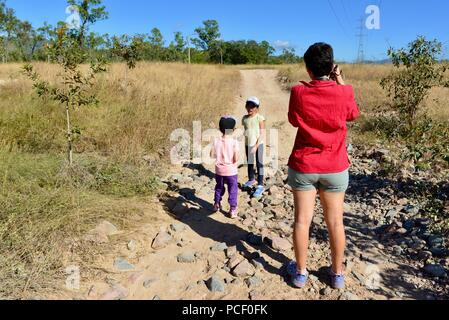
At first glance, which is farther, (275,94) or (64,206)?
(275,94)

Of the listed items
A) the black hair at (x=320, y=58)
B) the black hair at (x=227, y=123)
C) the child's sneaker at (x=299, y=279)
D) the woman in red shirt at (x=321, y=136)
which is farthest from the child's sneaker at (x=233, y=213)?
the black hair at (x=320, y=58)

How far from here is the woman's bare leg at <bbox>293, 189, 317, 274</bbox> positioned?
7.80 ft

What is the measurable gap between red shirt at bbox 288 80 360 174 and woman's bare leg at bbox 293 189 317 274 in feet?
0.64

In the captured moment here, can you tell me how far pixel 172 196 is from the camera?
14.0 ft

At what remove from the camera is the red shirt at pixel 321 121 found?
86.5 inches

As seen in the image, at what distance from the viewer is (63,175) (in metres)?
3.99

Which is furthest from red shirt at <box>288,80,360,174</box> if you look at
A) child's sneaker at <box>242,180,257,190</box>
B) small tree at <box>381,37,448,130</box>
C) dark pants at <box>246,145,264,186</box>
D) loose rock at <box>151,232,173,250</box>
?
small tree at <box>381,37,448,130</box>

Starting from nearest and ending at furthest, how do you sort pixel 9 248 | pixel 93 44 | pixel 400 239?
pixel 9 248
pixel 400 239
pixel 93 44

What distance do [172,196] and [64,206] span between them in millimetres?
1277

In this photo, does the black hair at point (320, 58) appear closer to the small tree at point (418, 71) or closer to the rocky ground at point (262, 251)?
the rocky ground at point (262, 251)

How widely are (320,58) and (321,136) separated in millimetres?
489

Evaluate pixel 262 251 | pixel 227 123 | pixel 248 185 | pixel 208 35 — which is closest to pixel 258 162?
pixel 248 185
